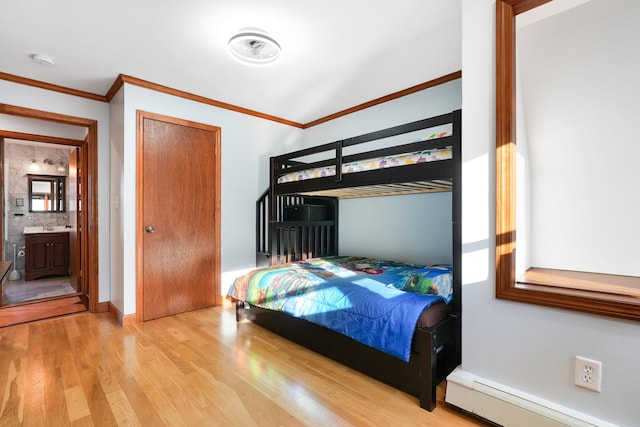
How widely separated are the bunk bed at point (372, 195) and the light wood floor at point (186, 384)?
0.37 feet

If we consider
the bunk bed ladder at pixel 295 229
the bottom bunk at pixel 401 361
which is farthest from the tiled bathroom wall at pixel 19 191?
the bottom bunk at pixel 401 361

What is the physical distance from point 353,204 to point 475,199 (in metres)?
2.09

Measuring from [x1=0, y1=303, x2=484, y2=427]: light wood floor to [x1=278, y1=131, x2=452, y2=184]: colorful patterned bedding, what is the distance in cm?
140

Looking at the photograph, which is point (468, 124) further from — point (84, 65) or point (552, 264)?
point (84, 65)

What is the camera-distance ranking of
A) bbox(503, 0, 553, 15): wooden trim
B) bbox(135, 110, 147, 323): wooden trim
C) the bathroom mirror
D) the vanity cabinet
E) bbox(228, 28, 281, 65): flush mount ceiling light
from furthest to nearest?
1. the bathroom mirror
2. the vanity cabinet
3. bbox(135, 110, 147, 323): wooden trim
4. bbox(228, 28, 281, 65): flush mount ceiling light
5. bbox(503, 0, 553, 15): wooden trim

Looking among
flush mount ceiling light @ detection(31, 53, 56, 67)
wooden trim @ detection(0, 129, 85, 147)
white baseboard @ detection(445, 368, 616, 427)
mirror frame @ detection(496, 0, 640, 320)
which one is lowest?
white baseboard @ detection(445, 368, 616, 427)

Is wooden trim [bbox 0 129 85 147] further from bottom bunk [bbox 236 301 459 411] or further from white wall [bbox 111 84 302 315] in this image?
bottom bunk [bbox 236 301 459 411]

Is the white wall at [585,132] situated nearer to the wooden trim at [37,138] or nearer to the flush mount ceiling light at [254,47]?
the flush mount ceiling light at [254,47]

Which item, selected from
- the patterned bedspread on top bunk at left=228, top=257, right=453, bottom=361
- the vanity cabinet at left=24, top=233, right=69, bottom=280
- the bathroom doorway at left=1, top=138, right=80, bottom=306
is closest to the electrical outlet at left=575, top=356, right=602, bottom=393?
the patterned bedspread on top bunk at left=228, top=257, right=453, bottom=361

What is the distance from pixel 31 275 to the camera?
4.70 meters

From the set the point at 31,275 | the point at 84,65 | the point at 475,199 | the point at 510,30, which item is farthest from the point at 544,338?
the point at 31,275

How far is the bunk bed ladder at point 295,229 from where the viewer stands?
320 cm

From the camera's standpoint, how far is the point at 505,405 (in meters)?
1.37

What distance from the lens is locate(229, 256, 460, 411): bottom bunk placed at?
1595 mm
